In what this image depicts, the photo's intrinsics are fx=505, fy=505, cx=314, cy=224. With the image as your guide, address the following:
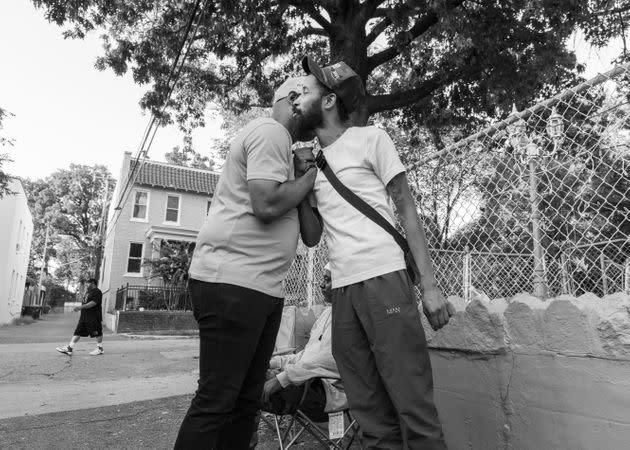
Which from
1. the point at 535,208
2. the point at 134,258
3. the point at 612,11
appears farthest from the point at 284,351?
the point at 134,258

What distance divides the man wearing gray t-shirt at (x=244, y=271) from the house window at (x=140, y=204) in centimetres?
2501

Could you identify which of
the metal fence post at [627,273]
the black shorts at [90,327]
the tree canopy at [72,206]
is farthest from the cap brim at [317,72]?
the tree canopy at [72,206]

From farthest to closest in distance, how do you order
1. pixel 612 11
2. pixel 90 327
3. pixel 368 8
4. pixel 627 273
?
pixel 90 327
pixel 368 8
pixel 612 11
pixel 627 273

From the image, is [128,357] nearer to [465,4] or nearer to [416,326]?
[465,4]

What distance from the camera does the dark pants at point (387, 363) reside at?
70.1 inches

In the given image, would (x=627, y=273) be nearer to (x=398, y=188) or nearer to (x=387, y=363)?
(x=398, y=188)

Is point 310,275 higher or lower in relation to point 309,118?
lower

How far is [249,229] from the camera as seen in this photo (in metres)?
2.06

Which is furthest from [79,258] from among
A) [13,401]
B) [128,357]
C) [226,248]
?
[226,248]

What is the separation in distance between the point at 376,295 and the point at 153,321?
56.7 ft

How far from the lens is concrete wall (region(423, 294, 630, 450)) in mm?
1961

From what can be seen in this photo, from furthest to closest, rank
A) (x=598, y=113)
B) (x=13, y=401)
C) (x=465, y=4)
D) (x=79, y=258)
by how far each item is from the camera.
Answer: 1. (x=79, y=258)
2. (x=465, y=4)
3. (x=13, y=401)
4. (x=598, y=113)

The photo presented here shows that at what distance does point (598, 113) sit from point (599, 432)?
1.30 meters

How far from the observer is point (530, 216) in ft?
8.28
